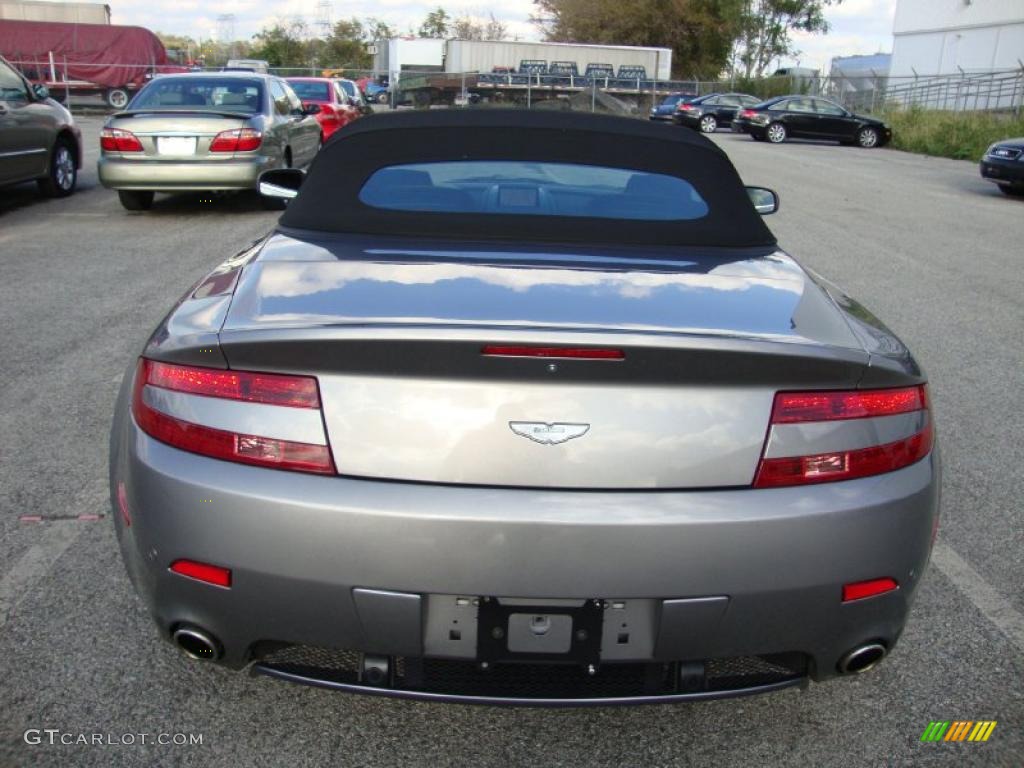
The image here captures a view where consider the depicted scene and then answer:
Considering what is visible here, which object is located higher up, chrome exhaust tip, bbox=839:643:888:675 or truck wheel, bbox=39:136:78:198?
chrome exhaust tip, bbox=839:643:888:675

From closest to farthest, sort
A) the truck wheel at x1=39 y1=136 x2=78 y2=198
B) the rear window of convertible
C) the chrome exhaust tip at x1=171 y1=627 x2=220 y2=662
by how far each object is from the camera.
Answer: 1. the chrome exhaust tip at x1=171 y1=627 x2=220 y2=662
2. the rear window of convertible
3. the truck wheel at x1=39 y1=136 x2=78 y2=198

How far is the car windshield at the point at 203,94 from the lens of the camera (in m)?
11.7

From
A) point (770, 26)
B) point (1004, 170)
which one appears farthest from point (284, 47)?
point (1004, 170)

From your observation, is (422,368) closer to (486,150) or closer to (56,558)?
(486,150)

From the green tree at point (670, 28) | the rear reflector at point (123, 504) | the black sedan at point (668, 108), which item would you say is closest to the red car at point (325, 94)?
the rear reflector at point (123, 504)

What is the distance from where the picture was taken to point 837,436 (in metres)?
2.20

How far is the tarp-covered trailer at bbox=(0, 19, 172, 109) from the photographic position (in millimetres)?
35250

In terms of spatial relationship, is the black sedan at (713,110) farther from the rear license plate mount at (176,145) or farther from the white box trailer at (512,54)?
the rear license plate mount at (176,145)

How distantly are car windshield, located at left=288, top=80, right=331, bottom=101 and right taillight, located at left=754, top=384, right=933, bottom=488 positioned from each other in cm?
1982

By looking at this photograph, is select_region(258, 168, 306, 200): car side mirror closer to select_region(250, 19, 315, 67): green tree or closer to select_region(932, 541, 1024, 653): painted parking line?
select_region(932, 541, 1024, 653): painted parking line

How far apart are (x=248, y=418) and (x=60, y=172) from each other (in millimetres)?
11824

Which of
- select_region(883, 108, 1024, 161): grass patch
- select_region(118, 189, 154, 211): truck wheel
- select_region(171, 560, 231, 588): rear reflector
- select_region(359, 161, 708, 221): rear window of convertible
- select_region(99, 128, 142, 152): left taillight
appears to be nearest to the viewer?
select_region(171, 560, 231, 588): rear reflector

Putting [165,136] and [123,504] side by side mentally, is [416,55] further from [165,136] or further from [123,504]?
[123,504]

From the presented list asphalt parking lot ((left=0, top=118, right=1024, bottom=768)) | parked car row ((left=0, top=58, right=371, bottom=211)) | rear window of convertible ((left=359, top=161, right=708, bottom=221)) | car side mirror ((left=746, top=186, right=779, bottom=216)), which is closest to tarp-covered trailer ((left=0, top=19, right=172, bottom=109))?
parked car row ((left=0, top=58, right=371, bottom=211))
